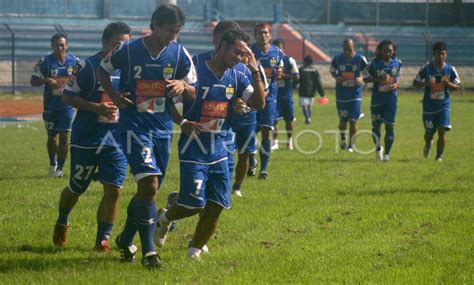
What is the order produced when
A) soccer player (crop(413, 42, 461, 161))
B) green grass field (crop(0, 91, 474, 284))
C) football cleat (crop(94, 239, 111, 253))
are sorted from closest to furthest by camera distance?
green grass field (crop(0, 91, 474, 284)) → football cleat (crop(94, 239, 111, 253)) → soccer player (crop(413, 42, 461, 161))

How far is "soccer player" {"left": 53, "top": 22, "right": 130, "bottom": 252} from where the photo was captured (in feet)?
30.9

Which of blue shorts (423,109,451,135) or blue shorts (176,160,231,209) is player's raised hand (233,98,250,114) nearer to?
blue shorts (176,160,231,209)

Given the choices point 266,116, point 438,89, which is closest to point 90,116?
point 266,116

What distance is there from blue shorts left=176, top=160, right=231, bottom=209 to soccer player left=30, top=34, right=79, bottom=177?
300 inches

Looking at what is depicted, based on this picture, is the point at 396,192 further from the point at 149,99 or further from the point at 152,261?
the point at 152,261

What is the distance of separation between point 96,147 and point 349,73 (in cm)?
1274

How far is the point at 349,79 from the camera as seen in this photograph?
850 inches

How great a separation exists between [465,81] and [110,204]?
150 feet

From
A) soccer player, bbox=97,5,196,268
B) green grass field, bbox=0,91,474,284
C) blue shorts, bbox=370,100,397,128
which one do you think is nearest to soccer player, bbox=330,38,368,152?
blue shorts, bbox=370,100,397,128

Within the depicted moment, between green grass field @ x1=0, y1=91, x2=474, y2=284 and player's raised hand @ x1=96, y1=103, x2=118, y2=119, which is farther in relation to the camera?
player's raised hand @ x1=96, y1=103, x2=118, y2=119

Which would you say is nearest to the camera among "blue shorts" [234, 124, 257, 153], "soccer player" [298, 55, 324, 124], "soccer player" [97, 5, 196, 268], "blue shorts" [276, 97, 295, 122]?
"soccer player" [97, 5, 196, 268]

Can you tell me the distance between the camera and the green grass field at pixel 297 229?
8141mm

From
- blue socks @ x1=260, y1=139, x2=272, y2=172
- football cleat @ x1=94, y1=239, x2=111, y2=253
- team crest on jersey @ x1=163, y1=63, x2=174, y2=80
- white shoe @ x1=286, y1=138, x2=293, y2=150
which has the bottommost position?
white shoe @ x1=286, y1=138, x2=293, y2=150

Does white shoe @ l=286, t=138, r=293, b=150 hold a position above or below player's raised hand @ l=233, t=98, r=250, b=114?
below
